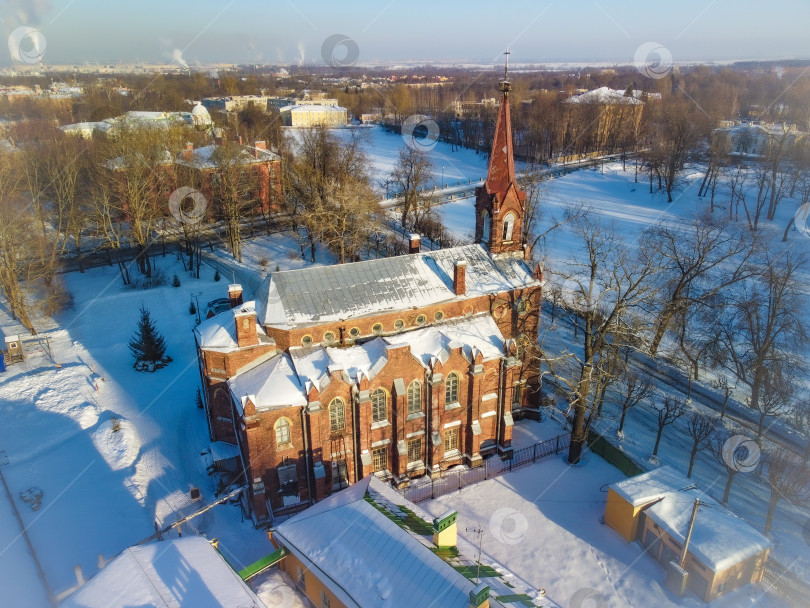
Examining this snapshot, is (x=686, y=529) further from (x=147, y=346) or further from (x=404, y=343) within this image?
(x=147, y=346)

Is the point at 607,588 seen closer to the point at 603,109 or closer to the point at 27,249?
the point at 27,249

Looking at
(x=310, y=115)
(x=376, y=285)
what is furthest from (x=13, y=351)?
(x=310, y=115)

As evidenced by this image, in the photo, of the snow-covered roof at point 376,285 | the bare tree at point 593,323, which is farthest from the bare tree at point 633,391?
the snow-covered roof at point 376,285

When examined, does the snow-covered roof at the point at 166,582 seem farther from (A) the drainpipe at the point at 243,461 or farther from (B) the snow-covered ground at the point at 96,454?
(A) the drainpipe at the point at 243,461

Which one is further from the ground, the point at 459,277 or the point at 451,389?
the point at 459,277

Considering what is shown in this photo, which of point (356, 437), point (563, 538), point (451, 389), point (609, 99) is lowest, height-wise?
point (563, 538)

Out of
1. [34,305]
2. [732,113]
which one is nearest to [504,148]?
[34,305]

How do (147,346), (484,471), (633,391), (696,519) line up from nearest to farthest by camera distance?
(696,519) < (484,471) < (633,391) < (147,346)
